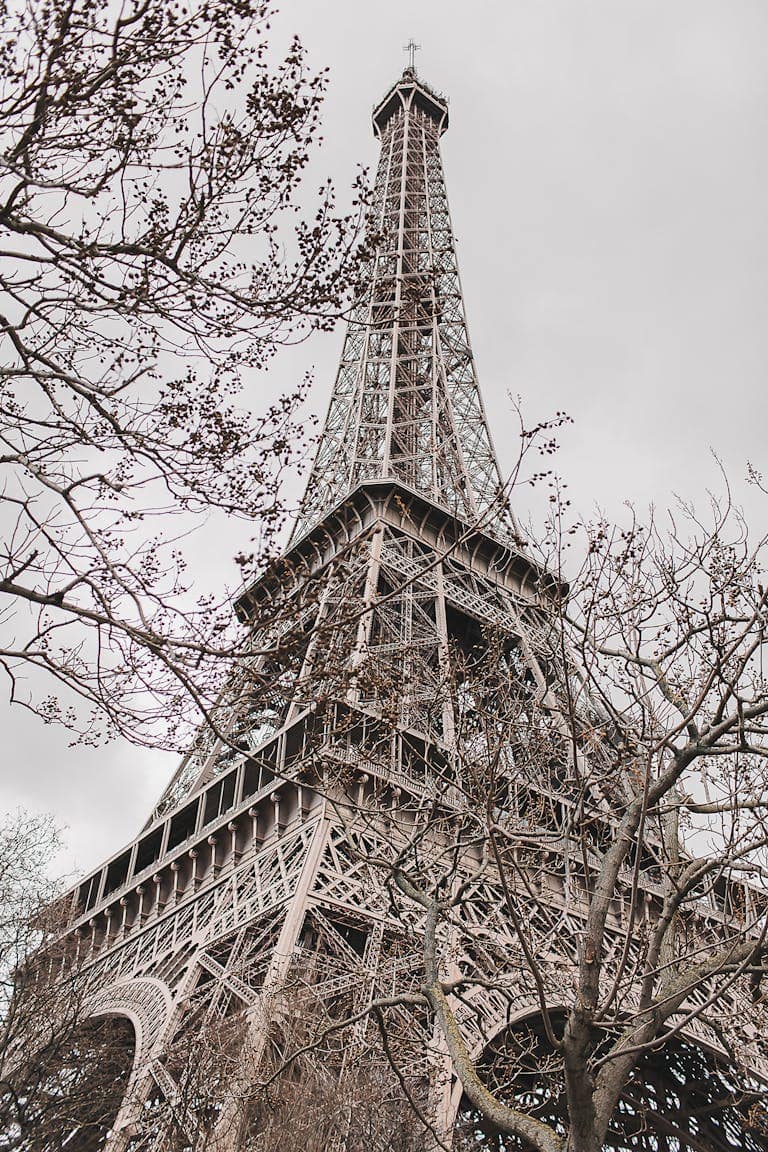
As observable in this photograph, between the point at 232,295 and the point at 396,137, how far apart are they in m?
54.6

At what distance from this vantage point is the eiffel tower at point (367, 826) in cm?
962

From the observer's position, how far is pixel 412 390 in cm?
4322

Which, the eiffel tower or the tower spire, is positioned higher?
the tower spire

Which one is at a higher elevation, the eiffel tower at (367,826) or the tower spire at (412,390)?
the tower spire at (412,390)

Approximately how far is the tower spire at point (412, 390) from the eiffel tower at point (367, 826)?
20cm

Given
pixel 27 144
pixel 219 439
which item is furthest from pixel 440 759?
pixel 27 144

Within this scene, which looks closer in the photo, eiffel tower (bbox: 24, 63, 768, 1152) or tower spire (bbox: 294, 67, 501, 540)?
eiffel tower (bbox: 24, 63, 768, 1152)

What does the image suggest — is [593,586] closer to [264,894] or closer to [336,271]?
[336,271]

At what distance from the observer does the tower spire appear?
125 feet

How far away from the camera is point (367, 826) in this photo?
11.4 m

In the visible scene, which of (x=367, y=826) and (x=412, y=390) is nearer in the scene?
(x=367, y=826)

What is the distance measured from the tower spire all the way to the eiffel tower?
7.9 inches

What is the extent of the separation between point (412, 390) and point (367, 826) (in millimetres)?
33342

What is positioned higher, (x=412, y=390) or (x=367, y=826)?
(x=412, y=390)
